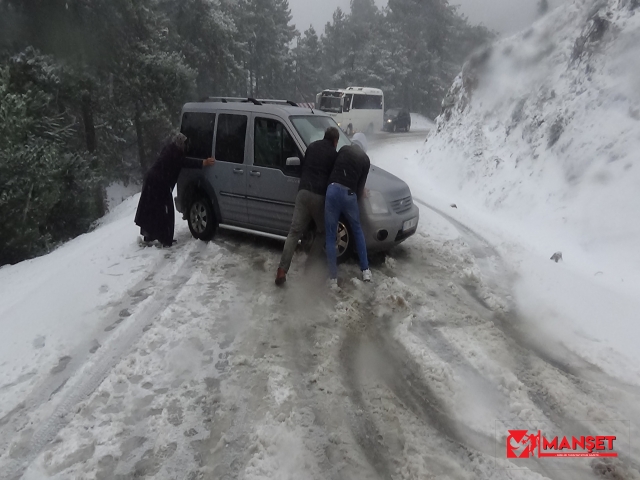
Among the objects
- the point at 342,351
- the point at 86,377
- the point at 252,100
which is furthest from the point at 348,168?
the point at 86,377

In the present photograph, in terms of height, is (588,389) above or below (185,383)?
above

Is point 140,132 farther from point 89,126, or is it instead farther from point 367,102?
point 367,102

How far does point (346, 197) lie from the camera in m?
5.65

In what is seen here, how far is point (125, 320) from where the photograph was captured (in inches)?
195

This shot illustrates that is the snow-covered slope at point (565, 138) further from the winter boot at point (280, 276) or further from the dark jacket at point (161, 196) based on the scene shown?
the dark jacket at point (161, 196)

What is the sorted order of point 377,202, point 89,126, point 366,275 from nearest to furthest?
1. point 366,275
2. point 377,202
3. point 89,126

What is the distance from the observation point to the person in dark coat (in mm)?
7129

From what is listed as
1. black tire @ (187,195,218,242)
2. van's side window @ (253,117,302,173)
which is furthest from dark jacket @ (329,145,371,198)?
black tire @ (187,195,218,242)

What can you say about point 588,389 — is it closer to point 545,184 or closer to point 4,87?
point 545,184

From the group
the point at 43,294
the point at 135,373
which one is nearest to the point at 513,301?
the point at 135,373

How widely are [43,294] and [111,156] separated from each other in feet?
62.4

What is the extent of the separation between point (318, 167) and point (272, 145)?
1209 millimetres

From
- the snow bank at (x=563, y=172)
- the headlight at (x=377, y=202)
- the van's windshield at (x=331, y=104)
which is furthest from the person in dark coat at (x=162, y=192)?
the van's windshield at (x=331, y=104)

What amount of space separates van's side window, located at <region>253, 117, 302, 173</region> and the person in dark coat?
2.77 ft
